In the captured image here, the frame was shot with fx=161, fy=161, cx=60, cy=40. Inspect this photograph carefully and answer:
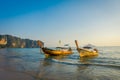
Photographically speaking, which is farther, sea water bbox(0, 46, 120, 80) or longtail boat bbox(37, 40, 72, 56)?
longtail boat bbox(37, 40, 72, 56)

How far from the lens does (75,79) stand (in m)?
13.7

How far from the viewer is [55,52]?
1882 inches

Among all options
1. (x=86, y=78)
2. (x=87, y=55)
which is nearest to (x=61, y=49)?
(x=87, y=55)

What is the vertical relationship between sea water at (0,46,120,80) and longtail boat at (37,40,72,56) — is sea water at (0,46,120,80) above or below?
below

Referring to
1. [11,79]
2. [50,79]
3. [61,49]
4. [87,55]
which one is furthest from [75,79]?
[61,49]

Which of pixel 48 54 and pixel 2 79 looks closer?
pixel 2 79

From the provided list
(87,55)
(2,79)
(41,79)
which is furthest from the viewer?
(87,55)

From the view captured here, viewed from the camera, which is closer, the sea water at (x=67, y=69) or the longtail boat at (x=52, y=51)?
the sea water at (x=67, y=69)

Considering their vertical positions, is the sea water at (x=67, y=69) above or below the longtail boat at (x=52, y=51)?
below

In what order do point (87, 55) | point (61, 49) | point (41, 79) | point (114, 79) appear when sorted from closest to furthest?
point (41, 79) → point (114, 79) → point (87, 55) → point (61, 49)

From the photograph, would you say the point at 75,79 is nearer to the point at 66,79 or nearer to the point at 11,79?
the point at 66,79

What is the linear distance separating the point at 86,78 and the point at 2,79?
7034 mm

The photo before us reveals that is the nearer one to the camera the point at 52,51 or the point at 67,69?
the point at 67,69

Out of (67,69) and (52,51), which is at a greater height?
(52,51)
